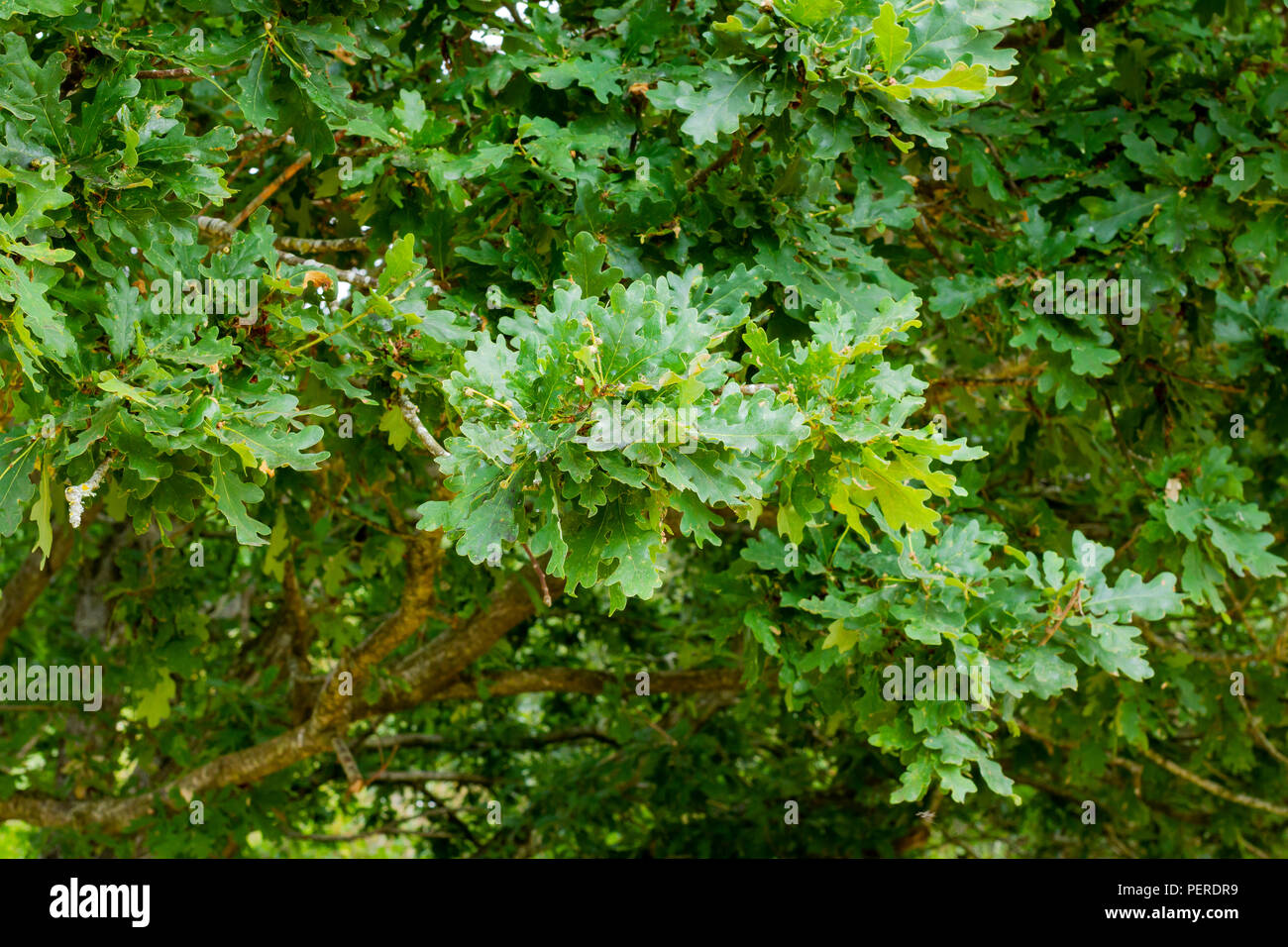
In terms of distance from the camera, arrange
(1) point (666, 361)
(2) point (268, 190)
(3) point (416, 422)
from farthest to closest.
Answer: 1. (2) point (268, 190)
2. (3) point (416, 422)
3. (1) point (666, 361)

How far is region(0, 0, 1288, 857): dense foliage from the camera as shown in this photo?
7.37 ft

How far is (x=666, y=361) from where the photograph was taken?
6.61 feet

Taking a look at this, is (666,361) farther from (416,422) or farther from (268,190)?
(268,190)

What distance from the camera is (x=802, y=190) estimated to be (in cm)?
308

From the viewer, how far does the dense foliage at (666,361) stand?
2246 millimetres

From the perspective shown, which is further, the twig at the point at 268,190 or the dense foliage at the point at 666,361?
the twig at the point at 268,190

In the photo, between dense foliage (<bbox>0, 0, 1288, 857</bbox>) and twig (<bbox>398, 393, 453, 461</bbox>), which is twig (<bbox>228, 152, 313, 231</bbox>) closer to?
dense foliage (<bbox>0, 0, 1288, 857</bbox>)

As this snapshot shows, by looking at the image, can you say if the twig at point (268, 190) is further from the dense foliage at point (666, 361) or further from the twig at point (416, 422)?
the twig at point (416, 422)

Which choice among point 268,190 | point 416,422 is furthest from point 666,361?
point 268,190

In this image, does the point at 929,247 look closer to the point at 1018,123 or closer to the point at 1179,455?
the point at 1018,123

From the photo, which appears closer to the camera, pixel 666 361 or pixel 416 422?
pixel 666 361

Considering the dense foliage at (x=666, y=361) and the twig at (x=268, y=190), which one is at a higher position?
the twig at (x=268, y=190)

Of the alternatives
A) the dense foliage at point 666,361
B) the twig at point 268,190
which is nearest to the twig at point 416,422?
the dense foliage at point 666,361

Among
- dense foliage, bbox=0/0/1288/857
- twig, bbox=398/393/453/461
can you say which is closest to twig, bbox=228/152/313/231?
dense foliage, bbox=0/0/1288/857
